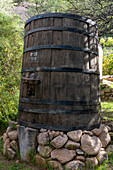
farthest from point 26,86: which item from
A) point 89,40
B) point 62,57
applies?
point 89,40

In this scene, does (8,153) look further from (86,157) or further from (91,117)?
(91,117)

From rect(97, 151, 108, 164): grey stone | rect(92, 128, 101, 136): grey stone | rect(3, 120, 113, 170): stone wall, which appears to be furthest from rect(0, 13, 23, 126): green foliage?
rect(97, 151, 108, 164): grey stone

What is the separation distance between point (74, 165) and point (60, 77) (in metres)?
1.38

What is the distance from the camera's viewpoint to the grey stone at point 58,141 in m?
2.23

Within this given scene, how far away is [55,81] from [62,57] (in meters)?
0.43

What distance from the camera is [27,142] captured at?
7.93ft

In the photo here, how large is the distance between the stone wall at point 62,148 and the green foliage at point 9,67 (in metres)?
1.58

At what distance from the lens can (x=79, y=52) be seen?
8.43 ft

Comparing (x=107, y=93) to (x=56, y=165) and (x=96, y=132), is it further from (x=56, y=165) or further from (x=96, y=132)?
(x=56, y=165)

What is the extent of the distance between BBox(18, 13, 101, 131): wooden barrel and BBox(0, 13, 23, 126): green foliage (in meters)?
1.36

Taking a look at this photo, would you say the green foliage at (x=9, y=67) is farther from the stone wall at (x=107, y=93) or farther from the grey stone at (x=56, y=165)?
the stone wall at (x=107, y=93)

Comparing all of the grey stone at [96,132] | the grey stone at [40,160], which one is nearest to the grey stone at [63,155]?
the grey stone at [40,160]

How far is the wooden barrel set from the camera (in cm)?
242

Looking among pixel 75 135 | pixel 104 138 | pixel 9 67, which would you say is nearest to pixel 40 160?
pixel 75 135
